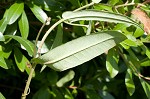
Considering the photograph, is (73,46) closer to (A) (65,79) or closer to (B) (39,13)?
(B) (39,13)

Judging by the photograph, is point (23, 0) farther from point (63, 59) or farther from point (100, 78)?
point (100, 78)

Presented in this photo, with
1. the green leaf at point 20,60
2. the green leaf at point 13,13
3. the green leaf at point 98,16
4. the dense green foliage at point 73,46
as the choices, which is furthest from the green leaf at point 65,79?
the green leaf at point 98,16

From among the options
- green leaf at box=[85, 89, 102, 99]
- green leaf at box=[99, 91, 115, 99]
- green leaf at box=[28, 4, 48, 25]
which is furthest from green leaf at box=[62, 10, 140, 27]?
green leaf at box=[99, 91, 115, 99]

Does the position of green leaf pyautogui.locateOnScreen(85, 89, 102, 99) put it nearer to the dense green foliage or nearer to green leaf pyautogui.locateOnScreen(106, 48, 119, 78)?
the dense green foliage

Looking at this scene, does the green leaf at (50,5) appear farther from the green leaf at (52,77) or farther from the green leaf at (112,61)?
the green leaf at (52,77)

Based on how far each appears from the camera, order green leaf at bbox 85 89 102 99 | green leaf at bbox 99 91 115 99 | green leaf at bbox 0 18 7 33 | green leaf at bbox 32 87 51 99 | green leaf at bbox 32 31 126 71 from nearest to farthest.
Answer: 1. green leaf at bbox 32 31 126 71
2. green leaf at bbox 0 18 7 33
3. green leaf at bbox 32 87 51 99
4. green leaf at bbox 85 89 102 99
5. green leaf at bbox 99 91 115 99

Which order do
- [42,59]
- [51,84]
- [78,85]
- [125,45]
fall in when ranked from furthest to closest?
[78,85]
[51,84]
[125,45]
[42,59]

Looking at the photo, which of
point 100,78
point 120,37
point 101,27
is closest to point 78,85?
point 100,78
